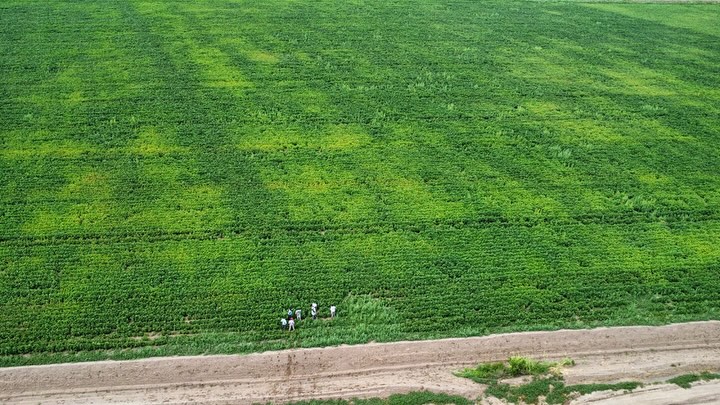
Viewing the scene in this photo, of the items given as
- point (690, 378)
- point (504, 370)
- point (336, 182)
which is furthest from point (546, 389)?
point (336, 182)

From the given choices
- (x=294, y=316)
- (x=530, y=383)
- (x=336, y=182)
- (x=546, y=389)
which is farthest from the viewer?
(x=336, y=182)

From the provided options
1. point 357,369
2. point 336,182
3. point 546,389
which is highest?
point 336,182

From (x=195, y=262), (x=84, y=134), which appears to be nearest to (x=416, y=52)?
(x=84, y=134)

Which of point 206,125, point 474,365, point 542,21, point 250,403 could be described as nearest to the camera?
point 250,403

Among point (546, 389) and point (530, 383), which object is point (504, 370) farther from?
point (546, 389)

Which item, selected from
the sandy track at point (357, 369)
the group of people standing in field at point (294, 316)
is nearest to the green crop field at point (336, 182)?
the group of people standing in field at point (294, 316)

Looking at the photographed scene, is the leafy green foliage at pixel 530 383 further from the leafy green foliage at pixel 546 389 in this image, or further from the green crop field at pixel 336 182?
the green crop field at pixel 336 182

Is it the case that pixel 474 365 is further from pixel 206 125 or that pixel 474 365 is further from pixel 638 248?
pixel 206 125
